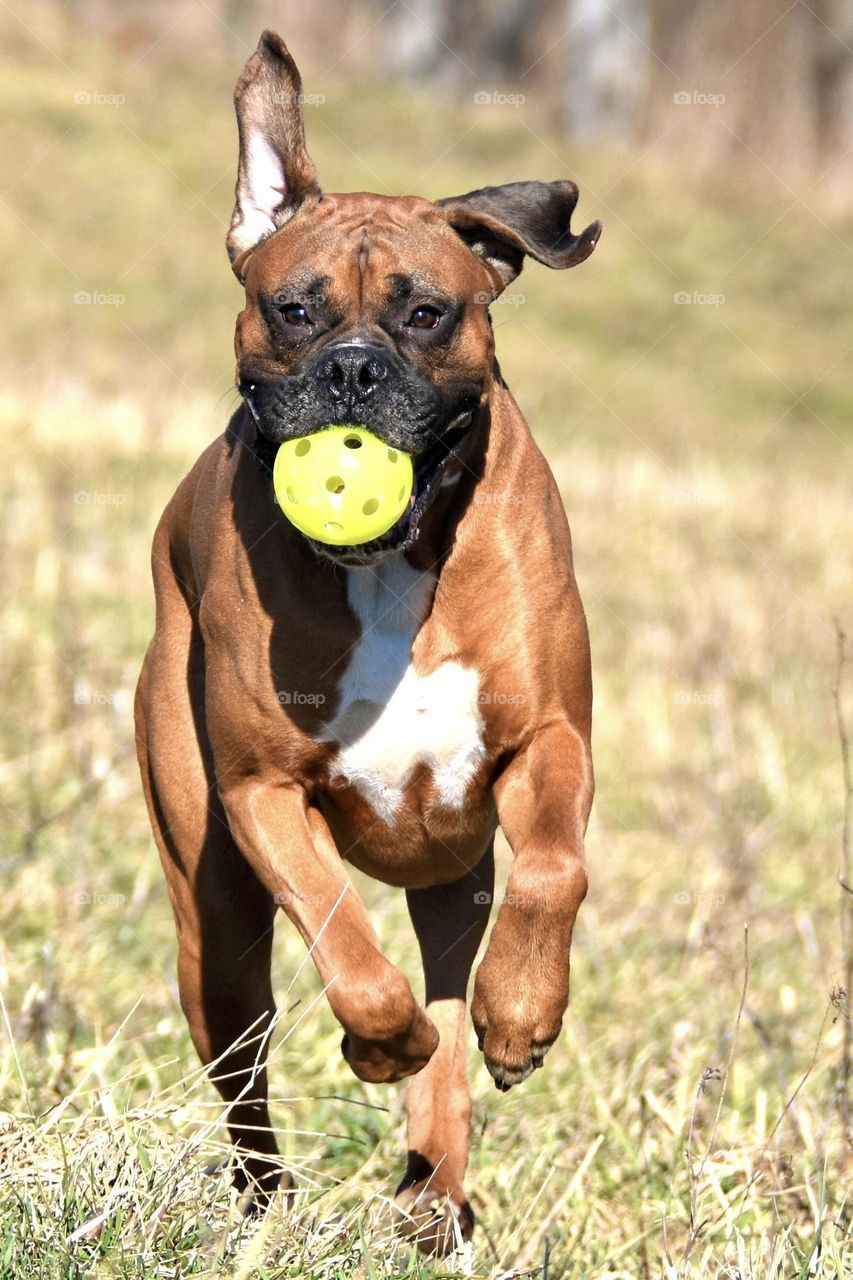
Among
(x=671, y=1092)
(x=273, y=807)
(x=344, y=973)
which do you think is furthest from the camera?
(x=671, y=1092)

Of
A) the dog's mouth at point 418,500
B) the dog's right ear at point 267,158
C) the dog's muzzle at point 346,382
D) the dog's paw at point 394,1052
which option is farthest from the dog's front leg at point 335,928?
the dog's right ear at point 267,158

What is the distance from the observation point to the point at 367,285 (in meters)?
4.75

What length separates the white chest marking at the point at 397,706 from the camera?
4684 mm

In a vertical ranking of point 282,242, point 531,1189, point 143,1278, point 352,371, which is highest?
point 282,242

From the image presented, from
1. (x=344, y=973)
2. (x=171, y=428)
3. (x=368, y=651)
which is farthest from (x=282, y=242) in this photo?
(x=171, y=428)

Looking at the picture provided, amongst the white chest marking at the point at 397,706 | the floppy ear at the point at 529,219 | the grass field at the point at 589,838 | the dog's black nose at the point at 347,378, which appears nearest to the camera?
the grass field at the point at 589,838

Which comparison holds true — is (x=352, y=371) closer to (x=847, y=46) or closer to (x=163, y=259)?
(x=163, y=259)

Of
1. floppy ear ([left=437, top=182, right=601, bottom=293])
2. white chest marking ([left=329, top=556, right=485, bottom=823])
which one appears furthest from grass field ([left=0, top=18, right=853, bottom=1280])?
floppy ear ([left=437, top=182, right=601, bottom=293])

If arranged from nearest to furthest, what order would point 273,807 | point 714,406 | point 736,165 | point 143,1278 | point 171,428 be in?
point 143,1278 < point 273,807 < point 171,428 < point 714,406 < point 736,165

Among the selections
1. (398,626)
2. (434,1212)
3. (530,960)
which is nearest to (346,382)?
(398,626)

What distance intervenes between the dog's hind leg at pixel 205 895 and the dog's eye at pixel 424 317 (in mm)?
1168

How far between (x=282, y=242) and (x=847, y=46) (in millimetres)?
36056

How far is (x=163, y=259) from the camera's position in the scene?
80.8 ft

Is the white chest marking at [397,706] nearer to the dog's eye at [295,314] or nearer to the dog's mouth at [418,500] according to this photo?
the dog's mouth at [418,500]
